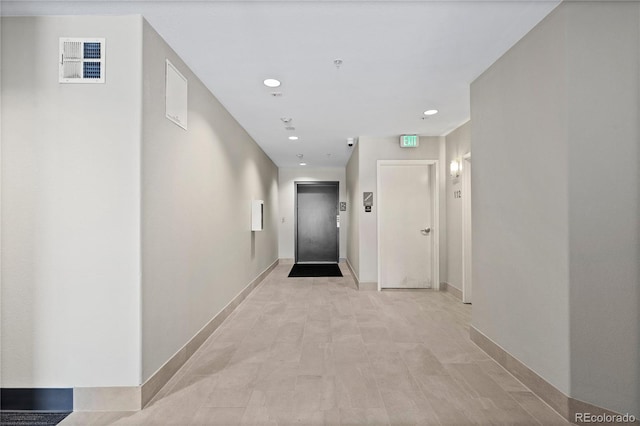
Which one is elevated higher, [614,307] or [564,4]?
[564,4]

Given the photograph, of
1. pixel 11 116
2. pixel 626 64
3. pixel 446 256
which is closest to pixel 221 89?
pixel 11 116

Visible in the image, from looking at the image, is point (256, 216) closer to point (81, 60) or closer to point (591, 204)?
point (81, 60)

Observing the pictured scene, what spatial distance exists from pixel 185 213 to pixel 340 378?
1.90 metres

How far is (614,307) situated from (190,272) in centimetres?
314

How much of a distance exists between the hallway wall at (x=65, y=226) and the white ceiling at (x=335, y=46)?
55cm

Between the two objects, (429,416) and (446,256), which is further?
(446,256)

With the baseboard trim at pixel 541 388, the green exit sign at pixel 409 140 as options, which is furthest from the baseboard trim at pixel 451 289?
the green exit sign at pixel 409 140

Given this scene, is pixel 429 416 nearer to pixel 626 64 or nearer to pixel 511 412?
pixel 511 412

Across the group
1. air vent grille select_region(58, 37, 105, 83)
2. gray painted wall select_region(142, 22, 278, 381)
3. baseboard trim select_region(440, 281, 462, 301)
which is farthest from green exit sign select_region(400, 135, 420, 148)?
air vent grille select_region(58, 37, 105, 83)

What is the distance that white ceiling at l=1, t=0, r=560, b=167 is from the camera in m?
2.19

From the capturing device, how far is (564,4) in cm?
210

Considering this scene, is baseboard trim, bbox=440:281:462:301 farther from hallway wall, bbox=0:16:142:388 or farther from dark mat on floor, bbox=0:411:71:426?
dark mat on floor, bbox=0:411:71:426

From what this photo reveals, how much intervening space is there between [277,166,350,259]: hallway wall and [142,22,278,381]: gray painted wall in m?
4.25

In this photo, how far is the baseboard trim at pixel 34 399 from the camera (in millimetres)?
2178
